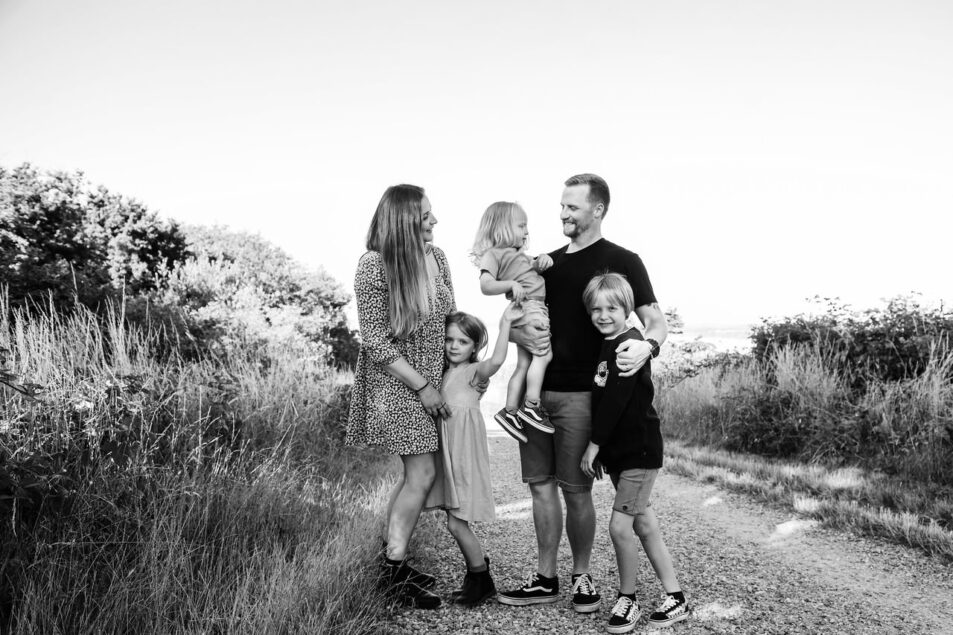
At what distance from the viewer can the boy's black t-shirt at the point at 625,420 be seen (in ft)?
11.1

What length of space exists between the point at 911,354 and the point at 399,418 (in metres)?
7.92

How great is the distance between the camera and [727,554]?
4.57 metres

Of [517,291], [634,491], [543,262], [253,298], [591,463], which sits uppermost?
[253,298]

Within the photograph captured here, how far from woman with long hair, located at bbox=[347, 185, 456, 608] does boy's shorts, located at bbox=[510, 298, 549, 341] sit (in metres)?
0.52

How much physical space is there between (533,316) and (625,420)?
30.5 inches

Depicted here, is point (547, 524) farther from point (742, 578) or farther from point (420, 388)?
point (742, 578)

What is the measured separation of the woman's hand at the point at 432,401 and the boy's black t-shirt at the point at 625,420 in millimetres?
833

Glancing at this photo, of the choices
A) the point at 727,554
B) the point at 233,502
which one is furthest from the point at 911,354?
the point at 233,502

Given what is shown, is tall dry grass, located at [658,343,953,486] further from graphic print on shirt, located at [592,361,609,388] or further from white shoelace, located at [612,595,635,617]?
graphic print on shirt, located at [592,361,609,388]

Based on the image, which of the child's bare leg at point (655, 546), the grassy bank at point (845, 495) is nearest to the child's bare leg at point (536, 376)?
the child's bare leg at point (655, 546)

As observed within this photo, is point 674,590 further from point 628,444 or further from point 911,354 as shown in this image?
point 911,354

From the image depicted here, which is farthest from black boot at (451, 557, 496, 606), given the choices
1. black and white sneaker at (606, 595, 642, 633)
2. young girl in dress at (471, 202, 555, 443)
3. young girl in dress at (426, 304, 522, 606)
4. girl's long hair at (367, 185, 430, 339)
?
girl's long hair at (367, 185, 430, 339)

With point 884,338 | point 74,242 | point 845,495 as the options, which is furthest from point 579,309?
point 74,242

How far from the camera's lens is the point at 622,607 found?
3.33 m
